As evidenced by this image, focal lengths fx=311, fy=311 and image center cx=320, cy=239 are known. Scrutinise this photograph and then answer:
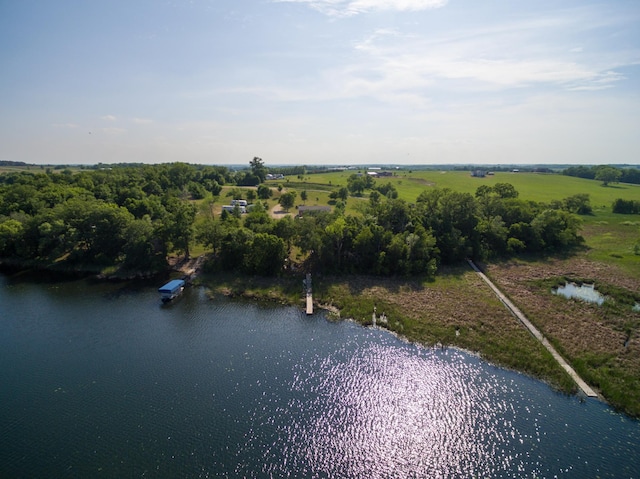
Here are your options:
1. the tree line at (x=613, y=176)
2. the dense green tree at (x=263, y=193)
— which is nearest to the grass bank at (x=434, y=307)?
the dense green tree at (x=263, y=193)

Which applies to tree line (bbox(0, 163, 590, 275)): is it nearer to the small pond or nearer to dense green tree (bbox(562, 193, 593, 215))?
→ the small pond

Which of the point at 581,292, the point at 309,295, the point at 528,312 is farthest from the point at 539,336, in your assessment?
the point at 309,295

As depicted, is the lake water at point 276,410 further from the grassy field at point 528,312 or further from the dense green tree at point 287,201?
the dense green tree at point 287,201

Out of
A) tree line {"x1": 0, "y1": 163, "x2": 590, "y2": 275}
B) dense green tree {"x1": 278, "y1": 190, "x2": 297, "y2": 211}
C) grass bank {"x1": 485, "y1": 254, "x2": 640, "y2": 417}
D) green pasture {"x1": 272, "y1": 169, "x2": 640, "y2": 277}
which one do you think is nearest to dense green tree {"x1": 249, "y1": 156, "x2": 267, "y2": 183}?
green pasture {"x1": 272, "y1": 169, "x2": 640, "y2": 277}

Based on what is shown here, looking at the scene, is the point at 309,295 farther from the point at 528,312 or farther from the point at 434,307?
the point at 528,312

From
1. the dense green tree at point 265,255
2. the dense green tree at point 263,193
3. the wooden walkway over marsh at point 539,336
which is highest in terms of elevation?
the dense green tree at point 263,193
